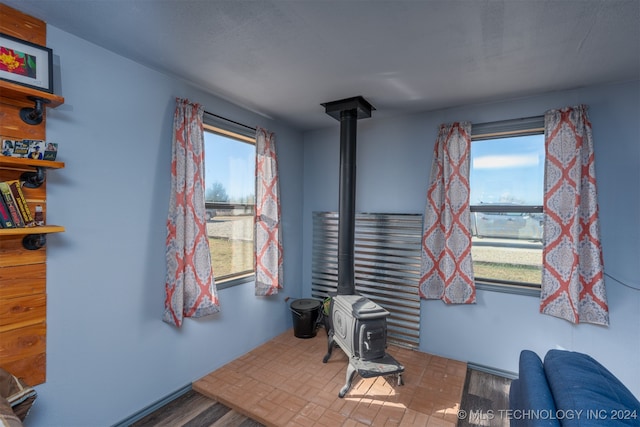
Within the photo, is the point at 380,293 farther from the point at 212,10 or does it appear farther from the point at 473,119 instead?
the point at 212,10

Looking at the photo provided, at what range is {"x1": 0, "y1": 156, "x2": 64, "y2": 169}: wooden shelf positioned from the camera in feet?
4.58

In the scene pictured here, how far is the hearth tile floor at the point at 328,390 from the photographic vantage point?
6.72 feet

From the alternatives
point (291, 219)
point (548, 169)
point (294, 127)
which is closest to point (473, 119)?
point (548, 169)

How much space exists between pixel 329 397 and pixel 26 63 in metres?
2.78

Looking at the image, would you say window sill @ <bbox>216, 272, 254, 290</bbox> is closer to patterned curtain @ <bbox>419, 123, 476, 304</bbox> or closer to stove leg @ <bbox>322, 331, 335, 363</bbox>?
stove leg @ <bbox>322, 331, 335, 363</bbox>

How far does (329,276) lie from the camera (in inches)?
143

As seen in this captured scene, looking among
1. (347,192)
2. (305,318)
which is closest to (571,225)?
(347,192)

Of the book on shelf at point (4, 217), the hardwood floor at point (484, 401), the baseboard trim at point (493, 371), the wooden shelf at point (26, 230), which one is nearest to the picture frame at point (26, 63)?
the book on shelf at point (4, 217)

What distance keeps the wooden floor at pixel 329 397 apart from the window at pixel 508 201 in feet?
3.07

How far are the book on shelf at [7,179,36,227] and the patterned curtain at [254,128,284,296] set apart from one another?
1740 mm

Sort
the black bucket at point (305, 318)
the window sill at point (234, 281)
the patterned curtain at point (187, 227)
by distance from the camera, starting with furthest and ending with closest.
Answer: the black bucket at point (305, 318)
the window sill at point (234, 281)
the patterned curtain at point (187, 227)

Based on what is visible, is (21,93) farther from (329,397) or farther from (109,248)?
(329,397)

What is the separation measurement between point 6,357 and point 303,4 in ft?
7.68

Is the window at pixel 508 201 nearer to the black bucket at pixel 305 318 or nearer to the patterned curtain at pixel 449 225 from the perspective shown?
the patterned curtain at pixel 449 225
